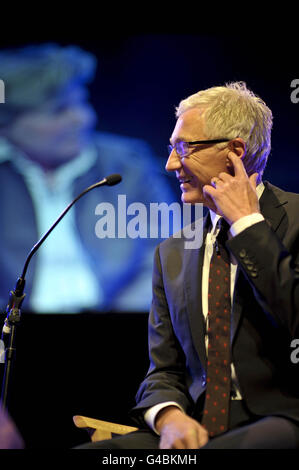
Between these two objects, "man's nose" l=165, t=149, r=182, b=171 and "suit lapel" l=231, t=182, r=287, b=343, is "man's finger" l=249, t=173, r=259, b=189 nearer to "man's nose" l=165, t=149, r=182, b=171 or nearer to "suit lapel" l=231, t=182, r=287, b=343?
"suit lapel" l=231, t=182, r=287, b=343

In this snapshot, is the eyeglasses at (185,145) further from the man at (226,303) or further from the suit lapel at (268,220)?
the suit lapel at (268,220)

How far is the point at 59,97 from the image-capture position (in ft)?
10.9

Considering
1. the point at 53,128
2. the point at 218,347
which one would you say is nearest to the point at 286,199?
the point at 218,347

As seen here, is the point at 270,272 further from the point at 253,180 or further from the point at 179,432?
the point at 179,432

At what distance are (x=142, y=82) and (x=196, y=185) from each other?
161 cm

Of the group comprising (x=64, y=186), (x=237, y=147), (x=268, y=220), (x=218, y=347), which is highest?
(x=237, y=147)

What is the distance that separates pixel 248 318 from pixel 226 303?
9 centimetres

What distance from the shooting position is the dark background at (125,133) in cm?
317

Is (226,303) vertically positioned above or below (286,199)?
below

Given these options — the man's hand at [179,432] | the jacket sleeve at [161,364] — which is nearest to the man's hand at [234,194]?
the jacket sleeve at [161,364]

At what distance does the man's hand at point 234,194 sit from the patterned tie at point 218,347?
0.21m

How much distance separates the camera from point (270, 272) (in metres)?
1.53
